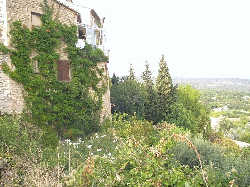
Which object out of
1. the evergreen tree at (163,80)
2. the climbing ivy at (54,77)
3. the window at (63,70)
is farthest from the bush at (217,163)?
the evergreen tree at (163,80)

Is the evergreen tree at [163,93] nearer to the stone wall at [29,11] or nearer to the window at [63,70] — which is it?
the window at [63,70]

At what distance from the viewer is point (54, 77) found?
9984 millimetres

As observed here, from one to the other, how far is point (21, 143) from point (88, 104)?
15.3 ft

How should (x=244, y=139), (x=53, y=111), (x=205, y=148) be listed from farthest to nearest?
(x=244, y=139) → (x=53, y=111) → (x=205, y=148)

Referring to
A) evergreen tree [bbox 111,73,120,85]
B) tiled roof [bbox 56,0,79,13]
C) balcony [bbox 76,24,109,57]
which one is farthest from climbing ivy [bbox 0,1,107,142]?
evergreen tree [bbox 111,73,120,85]

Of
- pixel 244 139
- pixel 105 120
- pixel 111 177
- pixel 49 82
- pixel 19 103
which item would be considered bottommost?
Answer: pixel 244 139

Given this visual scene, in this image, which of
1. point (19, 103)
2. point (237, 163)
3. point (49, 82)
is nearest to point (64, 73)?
point (49, 82)

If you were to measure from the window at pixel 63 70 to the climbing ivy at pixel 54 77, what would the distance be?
22cm

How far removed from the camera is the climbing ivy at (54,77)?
9.21 metres

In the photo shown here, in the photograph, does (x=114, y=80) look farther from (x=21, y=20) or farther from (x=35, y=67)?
(x=21, y=20)

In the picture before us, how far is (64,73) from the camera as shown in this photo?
10.5 metres

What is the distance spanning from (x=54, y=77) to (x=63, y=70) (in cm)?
70

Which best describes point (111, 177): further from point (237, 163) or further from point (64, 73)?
point (64, 73)

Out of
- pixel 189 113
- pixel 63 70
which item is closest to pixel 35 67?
pixel 63 70
